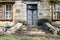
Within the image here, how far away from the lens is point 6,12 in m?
23.8

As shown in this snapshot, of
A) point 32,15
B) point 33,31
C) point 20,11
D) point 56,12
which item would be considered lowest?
point 33,31

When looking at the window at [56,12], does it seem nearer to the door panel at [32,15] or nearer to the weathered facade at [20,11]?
the weathered facade at [20,11]

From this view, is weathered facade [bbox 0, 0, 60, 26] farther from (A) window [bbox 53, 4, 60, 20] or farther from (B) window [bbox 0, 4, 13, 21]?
(A) window [bbox 53, 4, 60, 20]

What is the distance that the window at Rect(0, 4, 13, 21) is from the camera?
23625 mm

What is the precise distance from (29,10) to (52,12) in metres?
2.27

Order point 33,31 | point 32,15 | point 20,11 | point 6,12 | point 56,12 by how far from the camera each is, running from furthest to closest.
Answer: point 32,15
point 6,12
point 56,12
point 20,11
point 33,31

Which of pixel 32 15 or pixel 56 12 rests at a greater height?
pixel 56 12

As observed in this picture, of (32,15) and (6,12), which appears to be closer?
(6,12)

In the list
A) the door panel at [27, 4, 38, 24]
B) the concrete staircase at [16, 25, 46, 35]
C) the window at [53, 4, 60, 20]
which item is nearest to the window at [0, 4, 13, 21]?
the door panel at [27, 4, 38, 24]

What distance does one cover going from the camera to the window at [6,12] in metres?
23.6

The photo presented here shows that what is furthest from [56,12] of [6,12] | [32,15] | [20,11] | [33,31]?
[6,12]

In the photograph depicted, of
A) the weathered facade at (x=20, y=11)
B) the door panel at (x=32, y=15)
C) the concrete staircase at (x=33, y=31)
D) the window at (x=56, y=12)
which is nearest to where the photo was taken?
the concrete staircase at (x=33, y=31)

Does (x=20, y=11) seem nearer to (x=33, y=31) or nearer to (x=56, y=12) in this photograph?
(x=56, y=12)

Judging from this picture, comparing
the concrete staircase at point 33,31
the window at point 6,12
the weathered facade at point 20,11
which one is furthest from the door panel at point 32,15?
the concrete staircase at point 33,31
